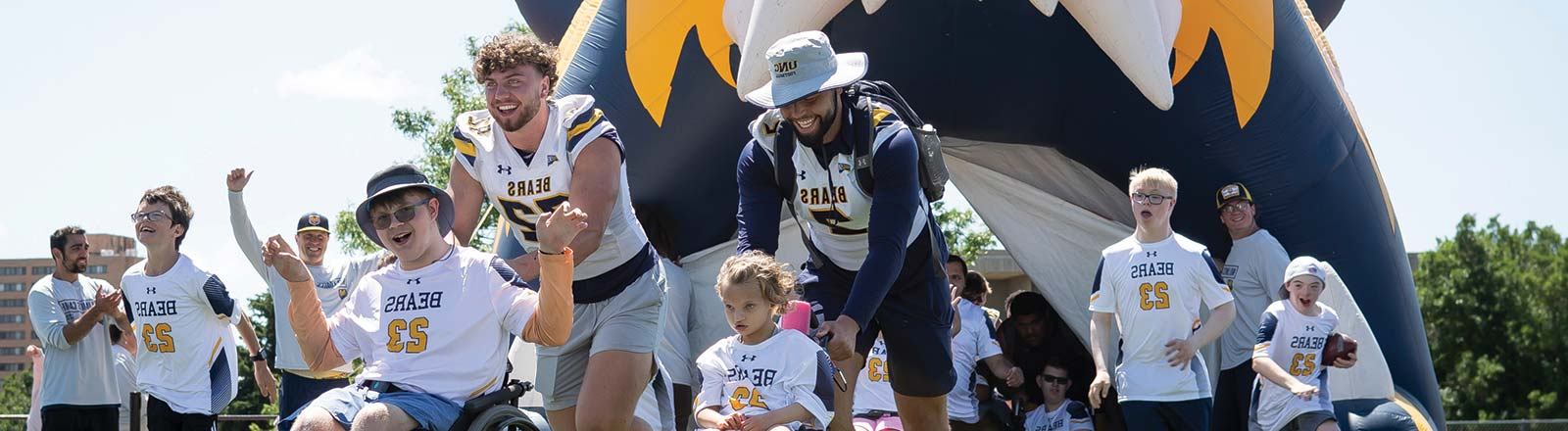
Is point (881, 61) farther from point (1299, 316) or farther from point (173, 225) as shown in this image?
point (173, 225)

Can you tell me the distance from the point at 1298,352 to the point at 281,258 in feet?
11.7

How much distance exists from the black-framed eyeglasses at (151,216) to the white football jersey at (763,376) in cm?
309

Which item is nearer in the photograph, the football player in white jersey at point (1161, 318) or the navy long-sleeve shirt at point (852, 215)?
the navy long-sleeve shirt at point (852, 215)

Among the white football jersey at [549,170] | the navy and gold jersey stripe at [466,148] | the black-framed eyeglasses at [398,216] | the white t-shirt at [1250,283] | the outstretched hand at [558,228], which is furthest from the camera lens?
the white t-shirt at [1250,283]

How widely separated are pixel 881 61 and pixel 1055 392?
5.42 ft

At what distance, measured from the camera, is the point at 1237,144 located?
571 cm

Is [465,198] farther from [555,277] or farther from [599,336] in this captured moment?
[555,277]

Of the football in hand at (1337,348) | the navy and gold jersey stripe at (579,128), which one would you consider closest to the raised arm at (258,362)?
the navy and gold jersey stripe at (579,128)

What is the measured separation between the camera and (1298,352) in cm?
510

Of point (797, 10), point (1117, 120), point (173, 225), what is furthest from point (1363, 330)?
point (173, 225)

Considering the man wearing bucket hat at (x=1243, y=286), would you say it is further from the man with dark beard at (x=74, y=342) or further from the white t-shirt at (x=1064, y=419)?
the man with dark beard at (x=74, y=342)

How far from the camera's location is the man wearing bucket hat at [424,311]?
298 cm

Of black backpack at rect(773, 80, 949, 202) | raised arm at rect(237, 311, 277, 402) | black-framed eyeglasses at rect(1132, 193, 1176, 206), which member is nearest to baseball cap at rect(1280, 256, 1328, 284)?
black-framed eyeglasses at rect(1132, 193, 1176, 206)

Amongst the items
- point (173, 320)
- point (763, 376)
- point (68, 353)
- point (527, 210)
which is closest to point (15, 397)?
point (68, 353)
